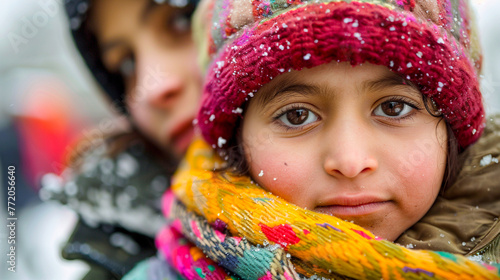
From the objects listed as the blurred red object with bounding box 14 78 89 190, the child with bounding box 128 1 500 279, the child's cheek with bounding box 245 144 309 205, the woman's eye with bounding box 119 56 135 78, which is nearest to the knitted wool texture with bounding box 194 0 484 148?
the child with bounding box 128 1 500 279

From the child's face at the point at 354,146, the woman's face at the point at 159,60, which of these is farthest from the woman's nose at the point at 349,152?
the woman's face at the point at 159,60

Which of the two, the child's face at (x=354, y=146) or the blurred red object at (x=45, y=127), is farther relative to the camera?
the blurred red object at (x=45, y=127)

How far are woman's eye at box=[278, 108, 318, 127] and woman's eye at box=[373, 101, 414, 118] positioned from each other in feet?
0.39

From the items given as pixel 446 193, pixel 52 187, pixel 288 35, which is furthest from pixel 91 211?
pixel 446 193

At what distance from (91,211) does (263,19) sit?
89 centimetres

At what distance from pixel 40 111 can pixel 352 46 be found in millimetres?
Result: 2295

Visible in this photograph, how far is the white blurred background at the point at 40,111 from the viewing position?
160 cm

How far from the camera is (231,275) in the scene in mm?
824

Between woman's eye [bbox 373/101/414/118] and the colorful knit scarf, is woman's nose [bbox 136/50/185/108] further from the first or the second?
woman's eye [bbox 373/101/414/118]

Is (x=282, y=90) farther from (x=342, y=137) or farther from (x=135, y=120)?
(x=135, y=120)

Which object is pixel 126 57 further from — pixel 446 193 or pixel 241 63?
pixel 446 193

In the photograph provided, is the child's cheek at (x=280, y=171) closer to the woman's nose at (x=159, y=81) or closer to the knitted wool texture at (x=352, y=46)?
the knitted wool texture at (x=352, y=46)

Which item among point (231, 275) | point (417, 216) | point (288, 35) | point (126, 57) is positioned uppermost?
point (126, 57)

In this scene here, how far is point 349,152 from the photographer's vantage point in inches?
28.0
